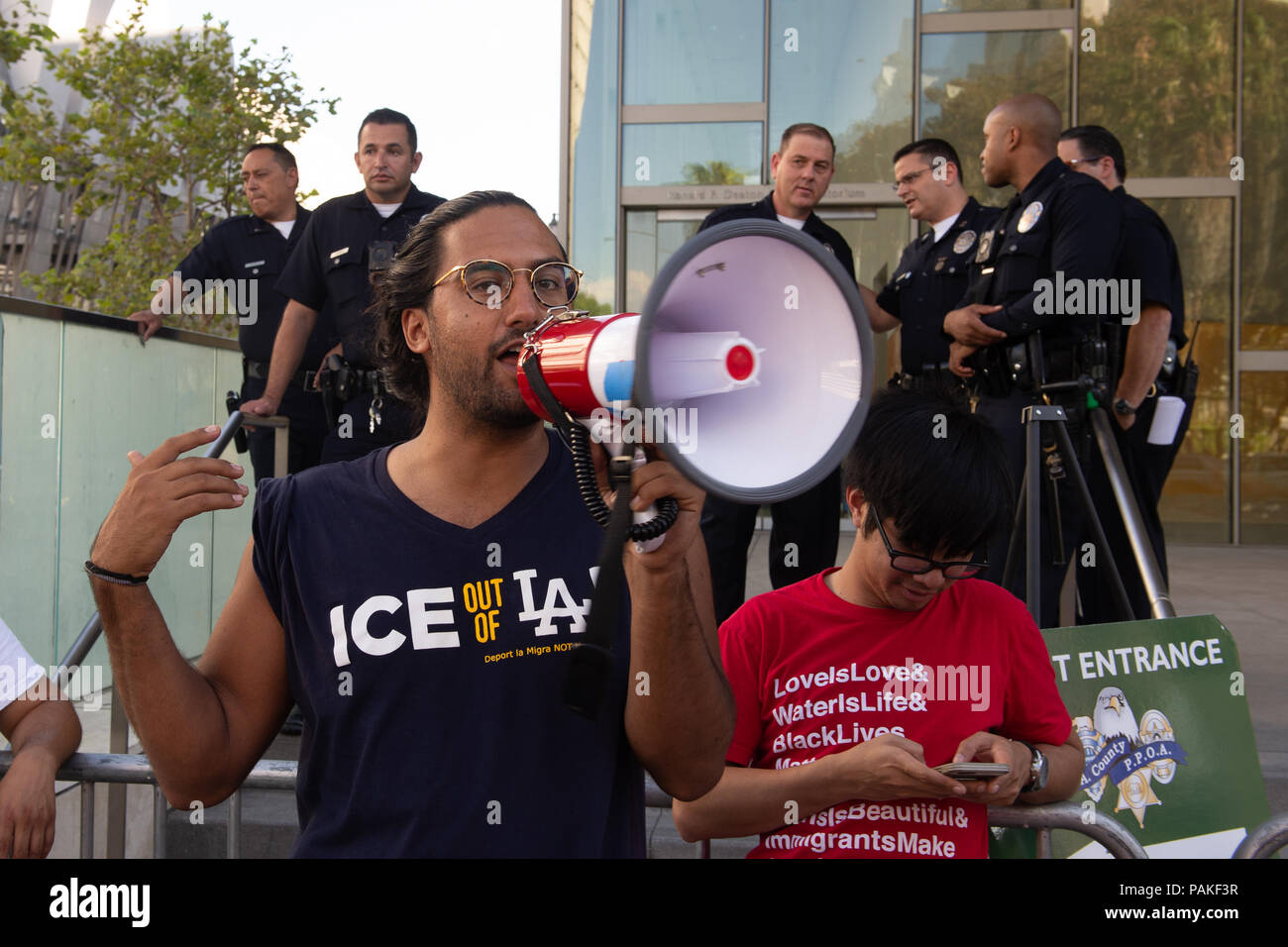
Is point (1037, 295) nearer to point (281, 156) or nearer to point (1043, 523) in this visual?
point (1043, 523)

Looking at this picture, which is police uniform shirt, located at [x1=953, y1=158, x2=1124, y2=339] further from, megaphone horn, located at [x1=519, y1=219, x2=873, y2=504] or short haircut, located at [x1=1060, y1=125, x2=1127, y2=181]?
megaphone horn, located at [x1=519, y1=219, x2=873, y2=504]

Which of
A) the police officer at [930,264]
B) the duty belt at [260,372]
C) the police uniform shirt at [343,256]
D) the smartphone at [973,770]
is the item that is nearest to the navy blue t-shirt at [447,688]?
the smartphone at [973,770]

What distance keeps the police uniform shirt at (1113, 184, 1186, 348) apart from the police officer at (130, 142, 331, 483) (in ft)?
9.51

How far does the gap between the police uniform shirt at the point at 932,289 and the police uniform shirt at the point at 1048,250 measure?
1.38ft

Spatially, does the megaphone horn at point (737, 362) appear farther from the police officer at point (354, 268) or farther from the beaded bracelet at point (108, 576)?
the police officer at point (354, 268)

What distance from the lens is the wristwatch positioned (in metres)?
1.76

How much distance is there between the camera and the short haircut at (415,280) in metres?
1.72

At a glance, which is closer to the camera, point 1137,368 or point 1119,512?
point 1137,368

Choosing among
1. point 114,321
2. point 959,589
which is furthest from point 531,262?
point 114,321

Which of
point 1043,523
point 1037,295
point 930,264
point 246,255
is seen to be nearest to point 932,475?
point 1037,295

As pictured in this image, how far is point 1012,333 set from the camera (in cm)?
355

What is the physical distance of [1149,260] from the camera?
3797mm

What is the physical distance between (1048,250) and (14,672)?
10.00ft

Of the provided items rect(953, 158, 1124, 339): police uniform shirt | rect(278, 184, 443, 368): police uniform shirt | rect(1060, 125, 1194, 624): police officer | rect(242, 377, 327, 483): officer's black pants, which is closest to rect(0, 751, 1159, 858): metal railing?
rect(1060, 125, 1194, 624): police officer
